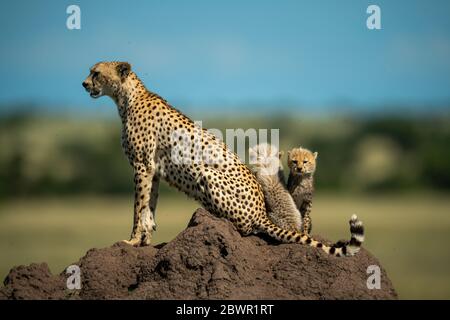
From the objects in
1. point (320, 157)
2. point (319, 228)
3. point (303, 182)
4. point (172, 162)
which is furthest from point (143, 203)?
point (320, 157)

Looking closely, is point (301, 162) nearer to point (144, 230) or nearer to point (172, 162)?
point (172, 162)

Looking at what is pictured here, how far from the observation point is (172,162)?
307 inches

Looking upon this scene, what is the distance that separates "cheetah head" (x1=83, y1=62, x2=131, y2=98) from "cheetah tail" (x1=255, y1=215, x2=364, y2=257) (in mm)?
1869

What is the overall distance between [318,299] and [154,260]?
1.26m

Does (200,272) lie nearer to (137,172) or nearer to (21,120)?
(137,172)

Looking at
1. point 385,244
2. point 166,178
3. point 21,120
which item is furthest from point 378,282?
point 21,120

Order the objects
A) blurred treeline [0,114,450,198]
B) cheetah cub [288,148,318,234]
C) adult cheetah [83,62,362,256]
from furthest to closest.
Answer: blurred treeline [0,114,450,198], cheetah cub [288,148,318,234], adult cheetah [83,62,362,256]

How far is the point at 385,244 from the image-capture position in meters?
28.2

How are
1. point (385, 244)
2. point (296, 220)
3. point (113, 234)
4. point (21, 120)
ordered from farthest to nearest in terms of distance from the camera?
point (21, 120) < point (113, 234) < point (385, 244) < point (296, 220)

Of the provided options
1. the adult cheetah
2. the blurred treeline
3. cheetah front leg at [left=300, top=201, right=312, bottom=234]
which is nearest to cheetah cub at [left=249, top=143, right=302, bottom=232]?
the adult cheetah

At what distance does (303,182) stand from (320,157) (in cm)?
3238

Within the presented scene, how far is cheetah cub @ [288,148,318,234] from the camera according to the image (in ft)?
26.1

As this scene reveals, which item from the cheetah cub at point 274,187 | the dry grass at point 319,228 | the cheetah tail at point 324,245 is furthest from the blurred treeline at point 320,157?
the cheetah tail at point 324,245

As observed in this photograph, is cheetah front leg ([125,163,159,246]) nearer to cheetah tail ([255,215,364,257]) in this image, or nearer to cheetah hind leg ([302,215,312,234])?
cheetah tail ([255,215,364,257])
